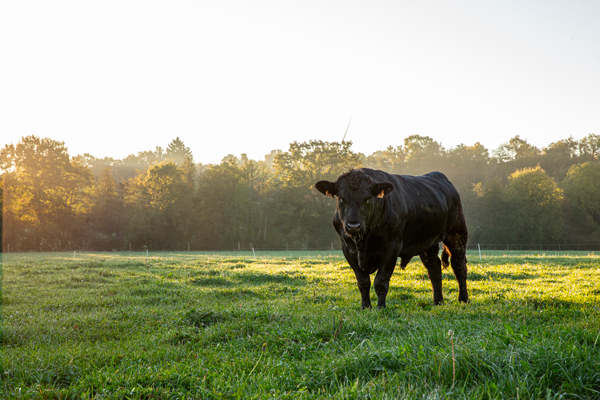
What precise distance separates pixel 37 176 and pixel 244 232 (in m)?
30.2

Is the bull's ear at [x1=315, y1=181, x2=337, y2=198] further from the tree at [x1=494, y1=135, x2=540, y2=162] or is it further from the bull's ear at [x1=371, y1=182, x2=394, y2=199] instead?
the tree at [x1=494, y1=135, x2=540, y2=162]

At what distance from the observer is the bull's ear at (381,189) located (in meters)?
6.58

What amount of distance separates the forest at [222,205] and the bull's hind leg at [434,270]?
5150 centimetres

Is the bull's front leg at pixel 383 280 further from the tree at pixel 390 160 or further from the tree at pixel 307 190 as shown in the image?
the tree at pixel 390 160

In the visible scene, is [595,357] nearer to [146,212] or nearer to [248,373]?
[248,373]

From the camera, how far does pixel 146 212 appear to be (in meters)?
56.5

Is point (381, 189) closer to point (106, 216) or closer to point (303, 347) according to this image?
point (303, 347)

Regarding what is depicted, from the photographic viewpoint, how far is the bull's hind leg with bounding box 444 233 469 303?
8046mm

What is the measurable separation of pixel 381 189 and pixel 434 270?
272cm

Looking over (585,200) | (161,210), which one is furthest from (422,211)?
(585,200)

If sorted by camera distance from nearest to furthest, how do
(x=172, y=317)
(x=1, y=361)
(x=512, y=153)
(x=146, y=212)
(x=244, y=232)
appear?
1. (x=1, y=361)
2. (x=172, y=317)
3. (x=146, y=212)
4. (x=244, y=232)
5. (x=512, y=153)

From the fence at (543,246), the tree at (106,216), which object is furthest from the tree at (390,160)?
the tree at (106,216)

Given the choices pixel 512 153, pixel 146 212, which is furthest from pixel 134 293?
pixel 512 153

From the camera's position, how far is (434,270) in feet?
26.9
